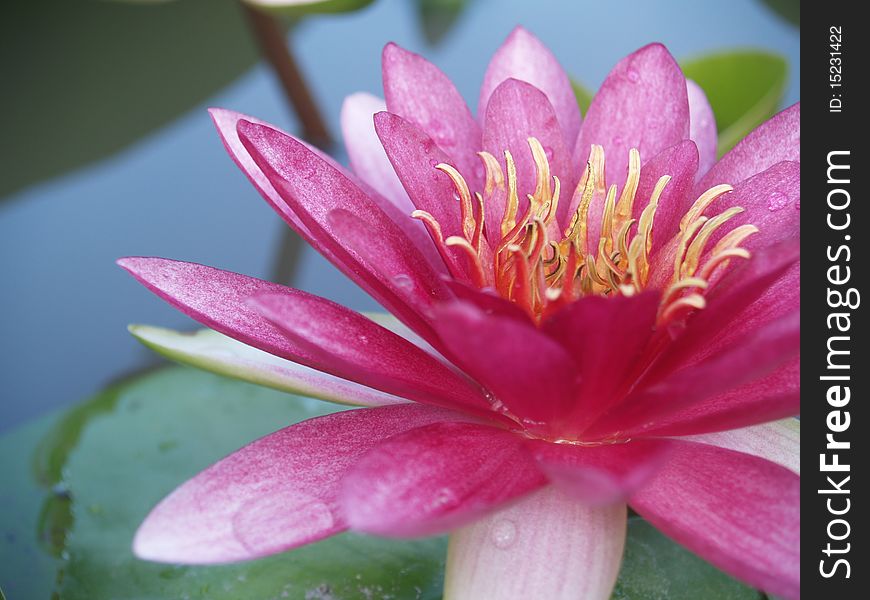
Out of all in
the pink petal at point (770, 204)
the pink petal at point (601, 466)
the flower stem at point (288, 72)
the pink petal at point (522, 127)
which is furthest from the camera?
the flower stem at point (288, 72)

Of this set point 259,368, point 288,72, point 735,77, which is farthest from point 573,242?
point 288,72

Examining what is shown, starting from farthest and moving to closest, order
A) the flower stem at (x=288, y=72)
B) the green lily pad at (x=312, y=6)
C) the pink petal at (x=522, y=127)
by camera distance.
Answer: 1. the flower stem at (x=288, y=72)
2. the green lily pad at (x=312, y=6)
3. the pink petal at (x=522, y=127)

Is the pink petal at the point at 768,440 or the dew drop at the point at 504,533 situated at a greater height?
the pink petal at the point at 768,440

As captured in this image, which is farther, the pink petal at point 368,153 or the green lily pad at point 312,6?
the green lily pad at point 312,6

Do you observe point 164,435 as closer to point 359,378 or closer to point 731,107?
point 359,378

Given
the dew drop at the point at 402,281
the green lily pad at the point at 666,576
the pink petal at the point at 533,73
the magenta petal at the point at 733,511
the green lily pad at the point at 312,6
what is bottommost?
the green lily pad at the point at 666,576

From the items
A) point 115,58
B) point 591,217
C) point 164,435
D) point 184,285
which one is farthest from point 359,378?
point 115,58

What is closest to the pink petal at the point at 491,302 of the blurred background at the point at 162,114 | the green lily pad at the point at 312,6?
the green lily pad at the point at 312,6
